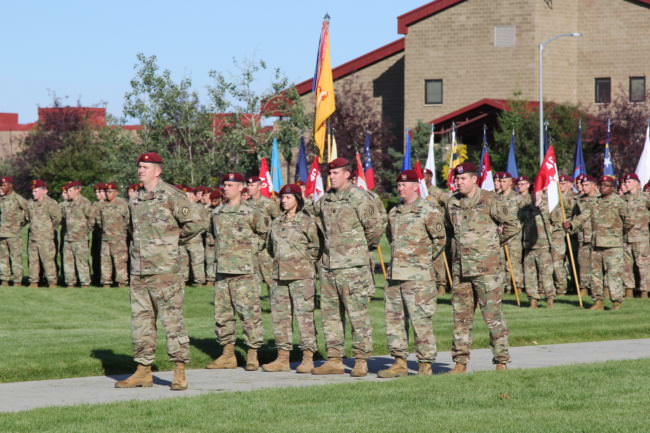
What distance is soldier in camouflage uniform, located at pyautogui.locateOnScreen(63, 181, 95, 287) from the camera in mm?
22078

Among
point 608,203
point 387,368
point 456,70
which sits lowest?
point 387,368

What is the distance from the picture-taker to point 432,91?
50.8 meters

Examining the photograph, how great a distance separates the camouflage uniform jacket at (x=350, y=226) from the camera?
11.4 metres

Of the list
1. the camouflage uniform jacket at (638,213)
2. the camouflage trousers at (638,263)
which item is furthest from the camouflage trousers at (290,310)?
the camouflage uniform jacket at (638,213)

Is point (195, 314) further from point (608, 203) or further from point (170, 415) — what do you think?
point (170, 415)

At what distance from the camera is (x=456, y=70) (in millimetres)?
50094

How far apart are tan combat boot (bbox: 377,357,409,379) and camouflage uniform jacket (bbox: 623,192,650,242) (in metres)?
9.94

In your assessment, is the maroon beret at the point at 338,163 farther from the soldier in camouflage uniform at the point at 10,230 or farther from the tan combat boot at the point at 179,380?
the soldier in camouflage uniform at the point at 10,230

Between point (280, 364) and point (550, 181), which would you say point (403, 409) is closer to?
point (280, 364)

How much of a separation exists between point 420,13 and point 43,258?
102 ft

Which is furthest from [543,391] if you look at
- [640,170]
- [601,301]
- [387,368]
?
[640,170]

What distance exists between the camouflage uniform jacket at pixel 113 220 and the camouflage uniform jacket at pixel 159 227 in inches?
447

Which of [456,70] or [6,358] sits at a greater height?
[456,70]

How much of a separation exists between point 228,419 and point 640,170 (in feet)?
59.8
